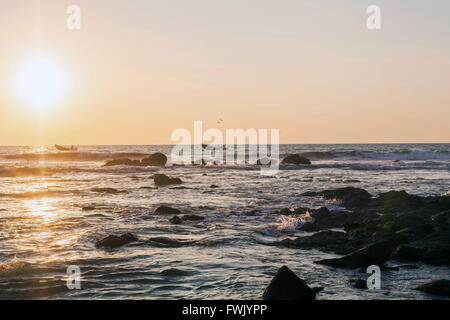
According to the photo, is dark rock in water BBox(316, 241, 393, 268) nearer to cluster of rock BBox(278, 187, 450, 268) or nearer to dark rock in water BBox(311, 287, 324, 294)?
cluster of rock BBox(278, 187, 450, 268)

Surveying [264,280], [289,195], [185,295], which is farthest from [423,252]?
[289,195]

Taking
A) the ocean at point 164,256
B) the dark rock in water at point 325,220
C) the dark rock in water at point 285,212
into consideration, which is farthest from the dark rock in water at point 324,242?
the dark rock in water at point 285,212

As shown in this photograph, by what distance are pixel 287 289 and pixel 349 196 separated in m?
16.6

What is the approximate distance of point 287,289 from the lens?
7.84 meters

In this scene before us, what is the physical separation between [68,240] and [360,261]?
8.17 m

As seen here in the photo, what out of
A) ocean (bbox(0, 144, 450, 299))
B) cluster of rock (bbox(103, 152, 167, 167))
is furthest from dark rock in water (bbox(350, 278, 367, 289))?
cluster of rock (bbox(103, 152, 167, 167))

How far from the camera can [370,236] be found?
1348cm

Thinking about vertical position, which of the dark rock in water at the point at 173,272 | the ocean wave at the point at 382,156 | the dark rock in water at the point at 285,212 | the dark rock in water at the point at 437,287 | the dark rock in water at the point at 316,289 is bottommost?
the ocean wave at the point at 382,156

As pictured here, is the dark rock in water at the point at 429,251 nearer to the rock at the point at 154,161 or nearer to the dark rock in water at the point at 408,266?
the dark rock in water at the point at 408,266

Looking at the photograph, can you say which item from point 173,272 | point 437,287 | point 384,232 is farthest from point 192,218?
point 437,287

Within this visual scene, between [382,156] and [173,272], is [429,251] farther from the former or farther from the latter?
[382,156]

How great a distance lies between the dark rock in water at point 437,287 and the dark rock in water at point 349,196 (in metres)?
12.9

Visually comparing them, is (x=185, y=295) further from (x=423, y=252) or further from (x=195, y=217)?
(x=195, y=217)

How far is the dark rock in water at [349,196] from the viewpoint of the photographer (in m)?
21.8
